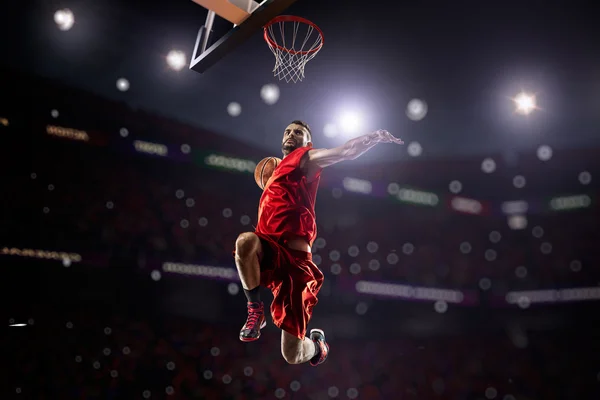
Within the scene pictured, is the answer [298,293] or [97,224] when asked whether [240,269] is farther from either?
[97,224]

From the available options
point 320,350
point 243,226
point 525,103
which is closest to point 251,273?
point 320,350

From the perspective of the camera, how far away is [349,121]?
7.47 metres

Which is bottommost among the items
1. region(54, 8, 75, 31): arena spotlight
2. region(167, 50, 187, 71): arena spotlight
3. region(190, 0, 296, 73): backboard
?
Result: region(190, 0, 296, 73): backboard

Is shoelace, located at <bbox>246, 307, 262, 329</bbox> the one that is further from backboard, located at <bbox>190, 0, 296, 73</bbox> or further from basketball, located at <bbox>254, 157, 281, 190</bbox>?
backboard, located at <bbox>190, 0, 296, 73</bbox>

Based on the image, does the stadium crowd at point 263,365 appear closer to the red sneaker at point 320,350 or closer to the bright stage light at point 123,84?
the bright stage light at point 123,84

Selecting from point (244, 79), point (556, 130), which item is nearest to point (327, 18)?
point (244, 79)

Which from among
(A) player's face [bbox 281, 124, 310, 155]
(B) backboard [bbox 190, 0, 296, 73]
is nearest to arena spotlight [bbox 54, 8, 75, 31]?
(B) backboard [bbox 190, 0, 296, 73]

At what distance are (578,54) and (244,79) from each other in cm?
498

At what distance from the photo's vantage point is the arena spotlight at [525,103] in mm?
7164

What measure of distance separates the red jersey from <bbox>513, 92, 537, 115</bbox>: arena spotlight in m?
5.58

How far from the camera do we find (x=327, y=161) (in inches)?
106

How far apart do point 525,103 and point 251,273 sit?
6.22 meters

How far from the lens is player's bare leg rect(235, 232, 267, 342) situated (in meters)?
2.58

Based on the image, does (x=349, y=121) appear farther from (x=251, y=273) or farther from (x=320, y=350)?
(x=251, y=273)
